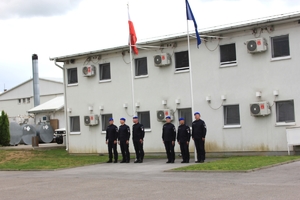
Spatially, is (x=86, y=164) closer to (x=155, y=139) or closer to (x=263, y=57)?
(x=155, y=139)

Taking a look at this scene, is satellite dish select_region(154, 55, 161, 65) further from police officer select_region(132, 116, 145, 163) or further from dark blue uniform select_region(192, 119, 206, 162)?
dark blue uniform select_region(192, 119, 206, 162)

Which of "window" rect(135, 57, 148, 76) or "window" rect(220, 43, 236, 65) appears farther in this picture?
"window" rect(135, 57, 148, 76)

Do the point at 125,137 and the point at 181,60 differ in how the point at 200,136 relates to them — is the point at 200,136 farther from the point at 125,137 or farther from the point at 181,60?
the point at 181,60

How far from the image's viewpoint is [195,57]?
2522cm

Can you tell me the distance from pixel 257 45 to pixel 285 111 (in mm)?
2955

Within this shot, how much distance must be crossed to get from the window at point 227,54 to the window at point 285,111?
9.43 feet

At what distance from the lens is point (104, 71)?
2942 cm

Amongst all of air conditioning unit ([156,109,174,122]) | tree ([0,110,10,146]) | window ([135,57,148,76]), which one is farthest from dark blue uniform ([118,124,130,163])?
tree ([0,110,10,146])

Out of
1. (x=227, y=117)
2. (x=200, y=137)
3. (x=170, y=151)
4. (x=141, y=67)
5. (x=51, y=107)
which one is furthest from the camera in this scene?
(x=51, y=107)

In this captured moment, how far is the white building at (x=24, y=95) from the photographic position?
65250mm

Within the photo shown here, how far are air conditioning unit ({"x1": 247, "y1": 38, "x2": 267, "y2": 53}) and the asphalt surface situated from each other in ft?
20.6

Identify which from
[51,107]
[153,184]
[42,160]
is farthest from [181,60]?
[51,107]

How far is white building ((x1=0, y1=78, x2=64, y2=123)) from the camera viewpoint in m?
65.2

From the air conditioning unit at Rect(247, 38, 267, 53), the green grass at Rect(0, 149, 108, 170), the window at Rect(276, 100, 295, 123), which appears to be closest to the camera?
the window at Rect(276, 100, 295, 123)
